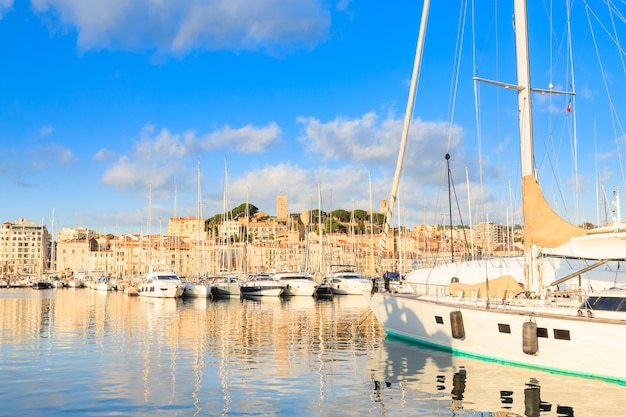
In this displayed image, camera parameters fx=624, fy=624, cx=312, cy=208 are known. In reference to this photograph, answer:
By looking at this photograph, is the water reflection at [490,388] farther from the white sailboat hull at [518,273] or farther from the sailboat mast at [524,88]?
the sailboat mast at [524,88]

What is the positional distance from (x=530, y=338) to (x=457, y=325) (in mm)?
3354

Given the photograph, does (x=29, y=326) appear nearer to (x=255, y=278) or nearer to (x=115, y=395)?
(x=115, y=395)

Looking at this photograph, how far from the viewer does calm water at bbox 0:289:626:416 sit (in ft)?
49.6

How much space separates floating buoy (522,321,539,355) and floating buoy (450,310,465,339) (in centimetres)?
306

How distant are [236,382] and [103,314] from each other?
31.4 m

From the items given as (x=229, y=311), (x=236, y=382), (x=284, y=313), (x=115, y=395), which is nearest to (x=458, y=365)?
(x=236, y=382)

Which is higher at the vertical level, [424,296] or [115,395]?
[424,296]

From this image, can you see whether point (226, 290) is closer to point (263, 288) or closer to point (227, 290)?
point (227, 290)

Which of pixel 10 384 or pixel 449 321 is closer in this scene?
pixel 10 384

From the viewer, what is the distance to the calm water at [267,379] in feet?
49.6

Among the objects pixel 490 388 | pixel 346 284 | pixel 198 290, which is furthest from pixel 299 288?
pixel 490 388

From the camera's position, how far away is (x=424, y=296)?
2694 cm

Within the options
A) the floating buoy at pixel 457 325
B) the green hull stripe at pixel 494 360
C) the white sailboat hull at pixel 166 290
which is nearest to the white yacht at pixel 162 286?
the white sailboat hull at pixel 166 290

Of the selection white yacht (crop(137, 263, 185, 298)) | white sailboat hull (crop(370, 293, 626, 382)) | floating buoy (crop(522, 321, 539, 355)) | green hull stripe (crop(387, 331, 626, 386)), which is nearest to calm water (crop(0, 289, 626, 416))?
green hull stripe (crop(387, 331, 626, 386))
